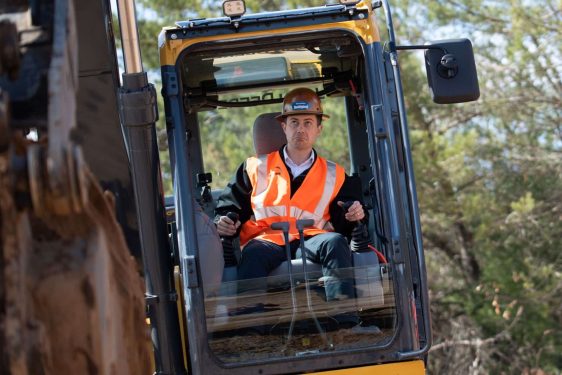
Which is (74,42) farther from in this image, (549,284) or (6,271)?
(549,284)

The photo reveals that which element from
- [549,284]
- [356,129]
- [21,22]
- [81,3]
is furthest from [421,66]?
[21,22]

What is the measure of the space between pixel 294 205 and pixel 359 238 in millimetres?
348

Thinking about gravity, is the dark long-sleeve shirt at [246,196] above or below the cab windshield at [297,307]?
above

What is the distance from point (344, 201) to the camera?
545 cm

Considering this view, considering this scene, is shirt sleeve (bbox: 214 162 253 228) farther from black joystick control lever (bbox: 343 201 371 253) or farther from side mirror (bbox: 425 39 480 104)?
side mirror (bbox: 425 39 480 104)

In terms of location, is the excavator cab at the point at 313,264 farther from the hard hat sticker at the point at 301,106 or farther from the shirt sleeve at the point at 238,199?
the hard hat sticker at the point at 301,106

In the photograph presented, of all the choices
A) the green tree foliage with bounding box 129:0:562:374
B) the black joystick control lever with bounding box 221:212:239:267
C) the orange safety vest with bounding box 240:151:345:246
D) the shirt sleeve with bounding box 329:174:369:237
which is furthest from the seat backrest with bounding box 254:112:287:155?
Result: the green tree foliage with bounding box 129:0:562:374

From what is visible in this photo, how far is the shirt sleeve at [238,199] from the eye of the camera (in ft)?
18.0

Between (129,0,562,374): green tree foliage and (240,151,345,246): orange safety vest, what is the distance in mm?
7506

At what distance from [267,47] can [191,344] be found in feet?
4.63

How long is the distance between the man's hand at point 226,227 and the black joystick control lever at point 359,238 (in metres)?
0.55

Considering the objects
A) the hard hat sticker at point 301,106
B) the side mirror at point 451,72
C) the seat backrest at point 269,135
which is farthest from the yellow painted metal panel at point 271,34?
the seat backrest at point 269,135

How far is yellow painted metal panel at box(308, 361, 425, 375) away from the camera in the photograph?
4.86m

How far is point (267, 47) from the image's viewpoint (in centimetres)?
522
